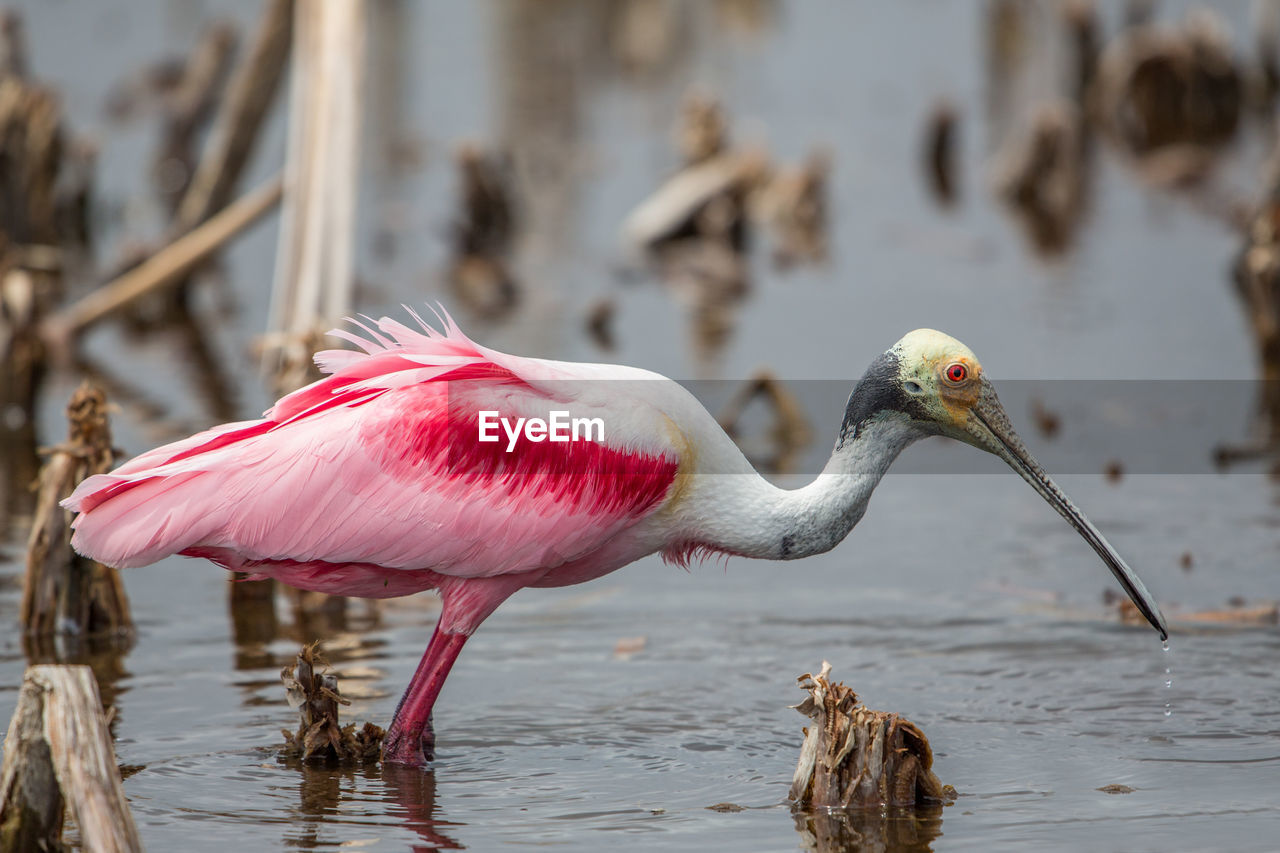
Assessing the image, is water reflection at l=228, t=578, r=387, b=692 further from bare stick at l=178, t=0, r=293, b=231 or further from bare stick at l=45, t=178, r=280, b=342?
bare stick at l=178, t=0, r=293, b=231

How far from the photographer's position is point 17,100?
55.2 ft

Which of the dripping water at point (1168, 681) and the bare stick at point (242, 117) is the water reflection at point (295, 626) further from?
the bare stick at point (242, 117)

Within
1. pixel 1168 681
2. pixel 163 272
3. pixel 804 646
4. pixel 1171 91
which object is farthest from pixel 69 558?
pixel 1171 91

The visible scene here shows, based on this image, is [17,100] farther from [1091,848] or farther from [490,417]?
[1091,848]

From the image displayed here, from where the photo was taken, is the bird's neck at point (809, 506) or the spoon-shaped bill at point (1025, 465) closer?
the bird's neck at point (809, 506)

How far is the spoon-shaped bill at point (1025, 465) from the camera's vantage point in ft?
24.4

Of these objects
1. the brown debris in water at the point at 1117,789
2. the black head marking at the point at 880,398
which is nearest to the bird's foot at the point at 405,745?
the black head marking at the point at 880,398

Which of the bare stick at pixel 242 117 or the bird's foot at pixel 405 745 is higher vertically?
the bare stick at pixel 242 117

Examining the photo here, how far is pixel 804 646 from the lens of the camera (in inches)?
360

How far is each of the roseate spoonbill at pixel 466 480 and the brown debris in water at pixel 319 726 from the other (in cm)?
18

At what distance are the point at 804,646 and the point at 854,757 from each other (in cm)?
231

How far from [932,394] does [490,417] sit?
5.14 ft

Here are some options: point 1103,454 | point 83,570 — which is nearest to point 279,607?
point 83,570

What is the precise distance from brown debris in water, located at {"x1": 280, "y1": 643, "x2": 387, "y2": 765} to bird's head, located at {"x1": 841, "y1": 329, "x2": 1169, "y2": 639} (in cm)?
A: 204
